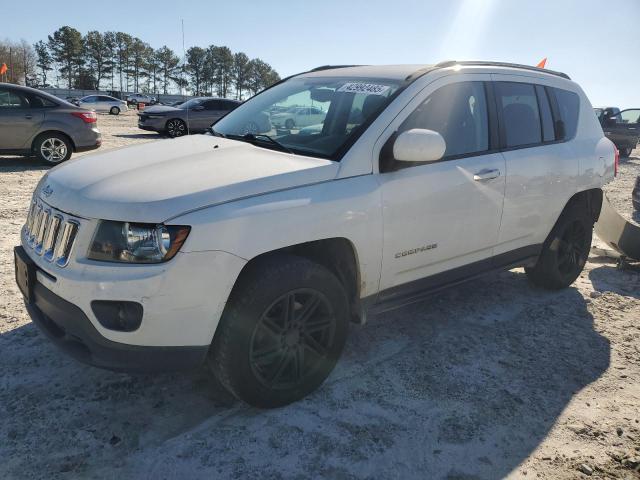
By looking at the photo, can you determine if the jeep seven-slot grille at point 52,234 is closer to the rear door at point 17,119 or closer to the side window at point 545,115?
the side window at point 545,115

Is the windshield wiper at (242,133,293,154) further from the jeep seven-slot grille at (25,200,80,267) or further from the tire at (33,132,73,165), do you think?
the tire at (33,132,73,165)

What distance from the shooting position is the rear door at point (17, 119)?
30.5 ft

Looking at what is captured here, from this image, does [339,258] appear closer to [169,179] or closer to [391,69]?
[169,179]

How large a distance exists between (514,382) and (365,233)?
1398mm

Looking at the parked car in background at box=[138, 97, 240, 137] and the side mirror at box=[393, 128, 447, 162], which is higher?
the parked car in background at box=[138, 97, 240, 137]

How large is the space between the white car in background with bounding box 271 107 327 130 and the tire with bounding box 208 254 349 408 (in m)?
1.13

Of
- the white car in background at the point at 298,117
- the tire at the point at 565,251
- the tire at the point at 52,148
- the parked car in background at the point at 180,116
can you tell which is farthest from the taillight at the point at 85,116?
the tire at the point at 565,251

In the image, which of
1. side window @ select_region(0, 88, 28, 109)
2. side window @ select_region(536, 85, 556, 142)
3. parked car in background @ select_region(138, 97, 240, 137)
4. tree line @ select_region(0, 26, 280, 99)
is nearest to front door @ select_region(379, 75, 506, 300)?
side window @ select_region(536, 85, 556, 142)

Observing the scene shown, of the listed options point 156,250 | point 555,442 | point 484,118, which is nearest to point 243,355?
point 156,250

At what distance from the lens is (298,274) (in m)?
2.60

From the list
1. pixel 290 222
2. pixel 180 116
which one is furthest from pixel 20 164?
pixel 290 222

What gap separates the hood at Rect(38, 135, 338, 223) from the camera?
2.31 m

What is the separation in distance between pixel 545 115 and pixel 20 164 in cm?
967

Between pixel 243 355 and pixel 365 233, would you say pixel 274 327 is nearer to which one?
pixel 243 355
